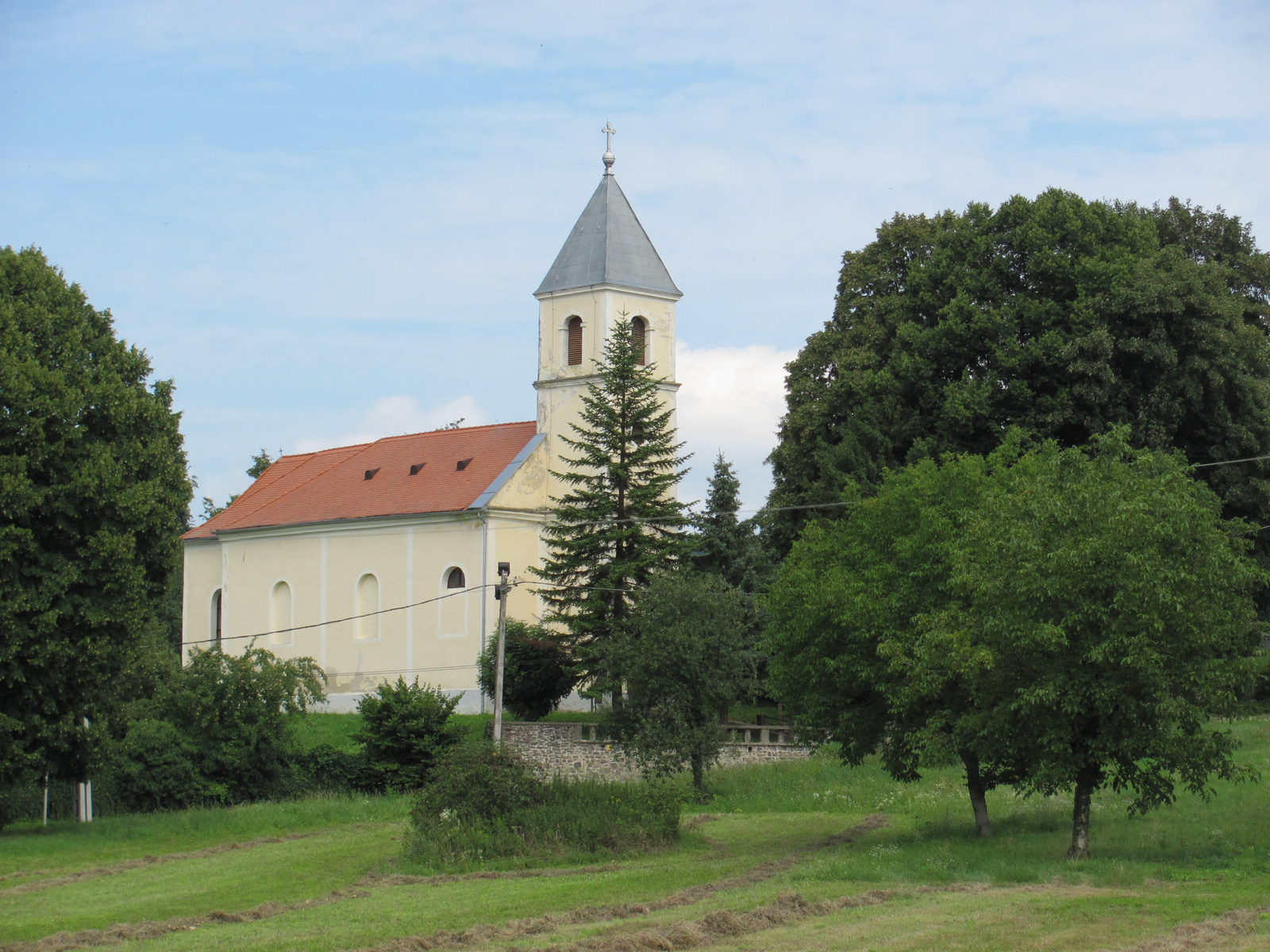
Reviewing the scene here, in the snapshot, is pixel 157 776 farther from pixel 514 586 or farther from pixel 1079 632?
pixel 1079 632

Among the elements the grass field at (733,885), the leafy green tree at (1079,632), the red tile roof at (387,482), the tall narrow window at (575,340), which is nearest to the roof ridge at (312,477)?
the red tile roof at (387,482)

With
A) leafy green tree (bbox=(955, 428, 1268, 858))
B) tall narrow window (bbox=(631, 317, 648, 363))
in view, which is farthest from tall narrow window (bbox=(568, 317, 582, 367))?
leafy green tree (bbox=(955, 428, 1268, 858))

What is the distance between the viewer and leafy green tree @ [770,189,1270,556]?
3806cm

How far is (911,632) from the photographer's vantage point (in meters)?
24.3

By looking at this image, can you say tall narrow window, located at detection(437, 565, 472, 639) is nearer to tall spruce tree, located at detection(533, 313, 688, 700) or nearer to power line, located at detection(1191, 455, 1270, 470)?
tall spruce tree, located at detection(533, 313, 688, 700)

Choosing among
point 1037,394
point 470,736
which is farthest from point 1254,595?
point 470,736

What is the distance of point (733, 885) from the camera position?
2070 cm

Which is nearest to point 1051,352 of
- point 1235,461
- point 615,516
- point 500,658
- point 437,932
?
point 1235,461

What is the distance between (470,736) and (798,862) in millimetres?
18493

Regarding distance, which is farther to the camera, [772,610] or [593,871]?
[772,610]

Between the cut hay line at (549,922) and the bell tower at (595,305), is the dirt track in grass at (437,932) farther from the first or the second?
the bell tower at (595,305)

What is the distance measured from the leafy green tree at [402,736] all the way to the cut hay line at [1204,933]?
2444 cm

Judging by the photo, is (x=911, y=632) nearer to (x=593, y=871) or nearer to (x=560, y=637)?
(x=593, y=871)

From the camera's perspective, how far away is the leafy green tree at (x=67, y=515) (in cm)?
2686
